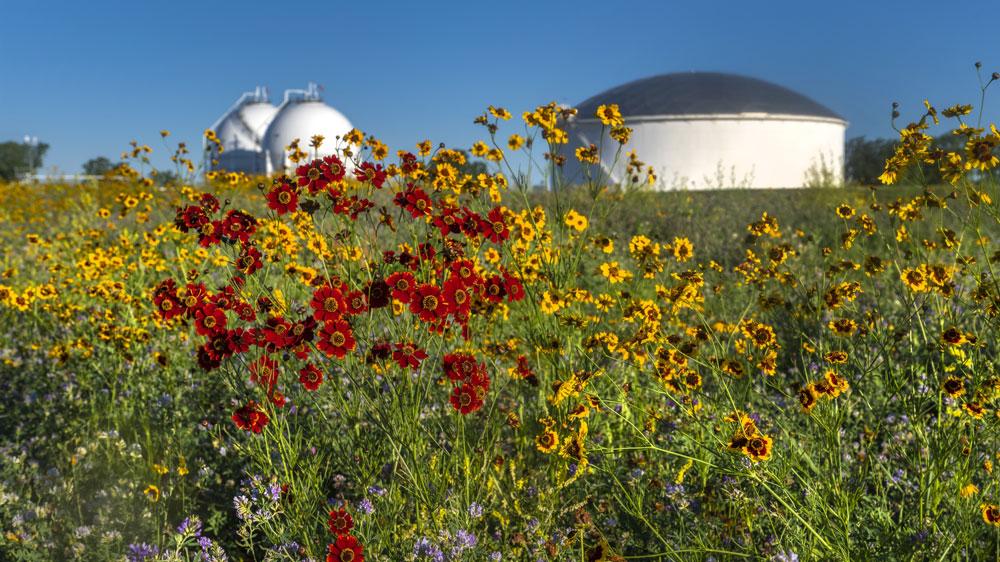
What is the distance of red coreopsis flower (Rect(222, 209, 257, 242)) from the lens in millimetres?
2680

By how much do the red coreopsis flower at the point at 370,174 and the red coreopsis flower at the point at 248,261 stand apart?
19.9 inches

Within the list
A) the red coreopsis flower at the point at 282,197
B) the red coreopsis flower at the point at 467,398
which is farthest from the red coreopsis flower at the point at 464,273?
the red coreopsis flower at the point at 282,197

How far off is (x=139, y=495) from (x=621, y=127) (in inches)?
106

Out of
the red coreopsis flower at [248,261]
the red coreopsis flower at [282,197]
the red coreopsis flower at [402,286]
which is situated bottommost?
the red coreopsis flower at [402,286]

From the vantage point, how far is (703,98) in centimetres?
3400

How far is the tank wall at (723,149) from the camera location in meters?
32.9

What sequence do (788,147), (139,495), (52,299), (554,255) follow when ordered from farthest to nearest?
(788,147) < (52,299) < (554,255) < (139,495)

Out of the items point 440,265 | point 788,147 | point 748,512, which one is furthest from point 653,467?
point 788,147

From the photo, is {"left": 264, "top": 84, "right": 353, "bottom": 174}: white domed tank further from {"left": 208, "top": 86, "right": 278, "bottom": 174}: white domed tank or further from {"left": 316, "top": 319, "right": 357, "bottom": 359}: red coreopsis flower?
{"left": 316, "top": 319, "right": 357, "bottom": 359}: red coreopsis flower

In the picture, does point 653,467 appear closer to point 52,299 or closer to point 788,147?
point 52,299

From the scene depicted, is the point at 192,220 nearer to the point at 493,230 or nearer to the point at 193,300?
the point at 193,300

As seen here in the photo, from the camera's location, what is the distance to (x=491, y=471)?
2.94 meters

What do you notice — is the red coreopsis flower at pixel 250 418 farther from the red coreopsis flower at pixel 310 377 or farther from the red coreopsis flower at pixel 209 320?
the red coreopsis flower at pixel 209 320

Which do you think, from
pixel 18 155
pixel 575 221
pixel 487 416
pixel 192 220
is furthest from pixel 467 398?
pixel 18 155
